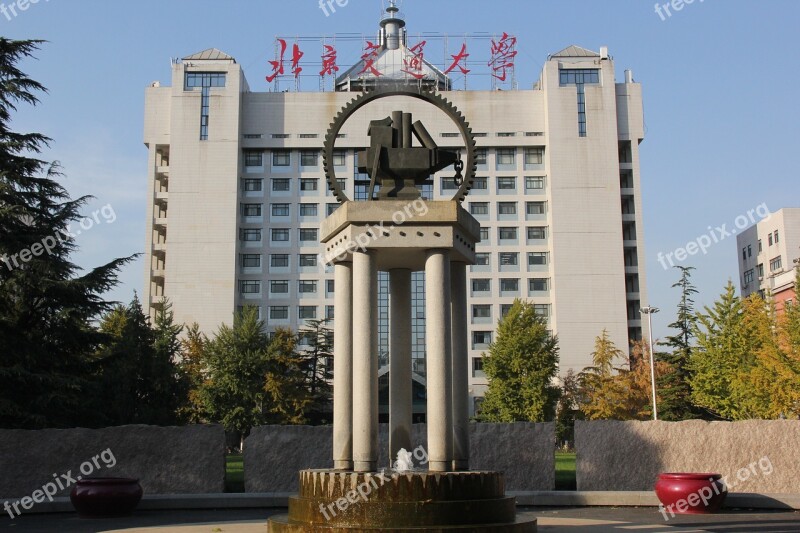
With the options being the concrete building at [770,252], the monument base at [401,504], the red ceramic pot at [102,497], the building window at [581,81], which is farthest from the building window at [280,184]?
the monument base at [401,504]

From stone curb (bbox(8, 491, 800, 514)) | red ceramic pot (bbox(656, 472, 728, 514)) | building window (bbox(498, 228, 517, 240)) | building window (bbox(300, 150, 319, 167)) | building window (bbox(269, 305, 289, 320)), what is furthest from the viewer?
building window (bbox(300, 150, 319, 167))

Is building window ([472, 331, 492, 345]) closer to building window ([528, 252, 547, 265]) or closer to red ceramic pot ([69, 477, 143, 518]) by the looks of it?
building window ([528, 252, 547, 265])

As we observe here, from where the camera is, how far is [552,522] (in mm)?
14602

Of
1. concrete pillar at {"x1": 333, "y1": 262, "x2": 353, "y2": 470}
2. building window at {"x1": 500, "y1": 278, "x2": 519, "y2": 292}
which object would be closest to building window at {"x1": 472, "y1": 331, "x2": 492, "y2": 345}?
building window at {"x1": 500, "y1": 278, "x2": 519, "y2": 292}

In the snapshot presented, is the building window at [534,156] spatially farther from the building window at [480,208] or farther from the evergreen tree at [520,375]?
the evergreen tree at [520,375]

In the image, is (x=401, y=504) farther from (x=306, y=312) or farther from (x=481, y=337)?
(x=306, y=312)

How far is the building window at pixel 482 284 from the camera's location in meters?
75.2

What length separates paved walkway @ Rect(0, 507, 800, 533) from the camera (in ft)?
45.4

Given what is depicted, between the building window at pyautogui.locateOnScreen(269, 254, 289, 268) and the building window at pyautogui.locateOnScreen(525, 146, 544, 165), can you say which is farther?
the building window at pyautogui.locateOnScreen(525, 146, 544, 165)

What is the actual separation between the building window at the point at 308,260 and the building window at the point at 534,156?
72.6 ft

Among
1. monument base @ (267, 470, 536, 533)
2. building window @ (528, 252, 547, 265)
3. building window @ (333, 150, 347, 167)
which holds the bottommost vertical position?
monument base @ (267, 470, 536, 533)

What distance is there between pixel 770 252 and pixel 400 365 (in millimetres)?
87431

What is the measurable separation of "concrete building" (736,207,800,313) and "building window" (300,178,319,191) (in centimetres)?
4522

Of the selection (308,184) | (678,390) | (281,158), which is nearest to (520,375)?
(678,390)
